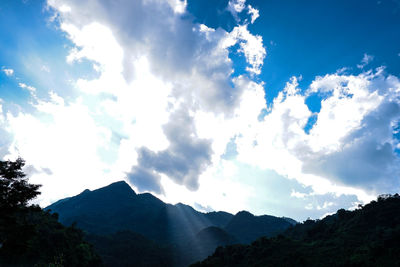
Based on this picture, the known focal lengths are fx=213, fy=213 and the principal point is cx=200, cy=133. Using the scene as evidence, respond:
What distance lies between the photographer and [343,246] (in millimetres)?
65812

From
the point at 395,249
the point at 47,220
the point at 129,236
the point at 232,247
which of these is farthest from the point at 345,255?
the point at 129,236

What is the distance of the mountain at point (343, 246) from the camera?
5419 centimetres

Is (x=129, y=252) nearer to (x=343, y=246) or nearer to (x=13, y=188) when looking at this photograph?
(x=343, y=246)

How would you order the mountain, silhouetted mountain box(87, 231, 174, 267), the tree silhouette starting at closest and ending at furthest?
1. the tree silhouette
2. the mountain
3. silhouetted mountain box(87, 231, 174, 267)

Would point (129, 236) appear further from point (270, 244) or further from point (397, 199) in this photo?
point (397, 199)

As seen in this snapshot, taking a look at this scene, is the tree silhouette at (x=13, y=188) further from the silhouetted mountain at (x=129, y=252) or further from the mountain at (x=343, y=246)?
the silhouetted mountain at (x=129, y=252)

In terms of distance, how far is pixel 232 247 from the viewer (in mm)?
90062

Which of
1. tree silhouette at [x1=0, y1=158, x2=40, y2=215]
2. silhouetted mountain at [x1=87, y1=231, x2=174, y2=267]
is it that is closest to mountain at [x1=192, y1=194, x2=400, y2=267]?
silhouetted mountain at [x1=87, y1=231, x2=174, y2=267]

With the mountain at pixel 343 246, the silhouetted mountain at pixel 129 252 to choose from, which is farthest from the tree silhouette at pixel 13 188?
the silhouetted mountain at pixel 129 252

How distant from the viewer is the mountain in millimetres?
54188

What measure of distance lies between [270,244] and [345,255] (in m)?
27.9

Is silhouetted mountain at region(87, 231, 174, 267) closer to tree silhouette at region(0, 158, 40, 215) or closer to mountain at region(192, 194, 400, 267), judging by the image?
mountain at region(192, 194, 400, 267)

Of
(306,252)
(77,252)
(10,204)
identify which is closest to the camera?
(10,204)

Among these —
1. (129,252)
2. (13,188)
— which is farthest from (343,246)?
(129,252)
